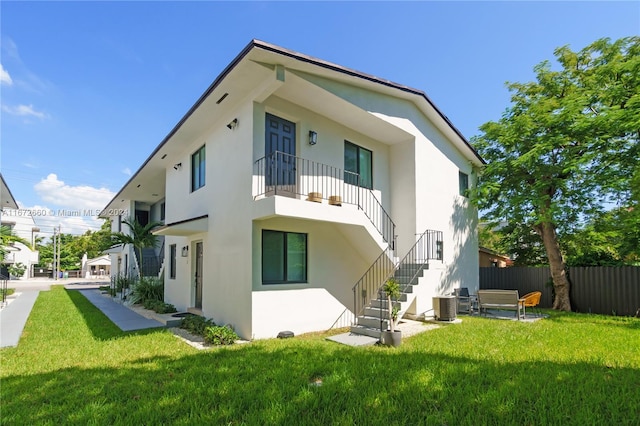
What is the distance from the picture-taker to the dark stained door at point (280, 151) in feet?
29.1

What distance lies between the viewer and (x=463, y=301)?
39.2 ft

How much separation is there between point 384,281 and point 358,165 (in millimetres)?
3877

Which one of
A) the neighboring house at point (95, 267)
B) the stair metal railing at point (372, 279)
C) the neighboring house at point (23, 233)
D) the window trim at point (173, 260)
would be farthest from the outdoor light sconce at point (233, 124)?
the neighboring house at point (95, 267)

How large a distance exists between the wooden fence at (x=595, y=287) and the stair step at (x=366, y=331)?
9766mm

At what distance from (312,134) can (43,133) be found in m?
12.5

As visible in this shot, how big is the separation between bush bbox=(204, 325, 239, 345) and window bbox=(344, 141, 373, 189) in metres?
5.61

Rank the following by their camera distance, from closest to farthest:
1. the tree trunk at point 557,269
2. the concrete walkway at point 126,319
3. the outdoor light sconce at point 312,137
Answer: the outdoor light sconce at point 312,137 → the concrete walkway at point 126,319 → the tree trunk at point 557,269

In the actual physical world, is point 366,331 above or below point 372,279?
below

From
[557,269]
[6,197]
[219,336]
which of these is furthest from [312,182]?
[6,197]

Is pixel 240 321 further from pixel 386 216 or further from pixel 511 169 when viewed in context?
pixel 511 169

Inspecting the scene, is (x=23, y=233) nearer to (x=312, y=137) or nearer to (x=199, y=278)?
(x=199, y=278)

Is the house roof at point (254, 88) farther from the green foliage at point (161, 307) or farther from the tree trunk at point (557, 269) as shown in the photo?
the green foliage at point (161, 307)

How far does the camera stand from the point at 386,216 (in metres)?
11.7

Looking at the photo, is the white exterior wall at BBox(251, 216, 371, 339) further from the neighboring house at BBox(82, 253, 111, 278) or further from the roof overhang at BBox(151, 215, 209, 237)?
the neighboring house at BBox(82, 253, 111, 278)
